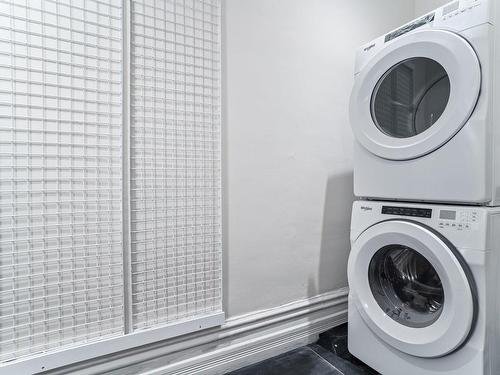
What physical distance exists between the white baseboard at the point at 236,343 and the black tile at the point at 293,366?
0.03 meters

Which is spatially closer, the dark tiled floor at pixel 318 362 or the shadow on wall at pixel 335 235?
the dark tiled floor at pixel 318 362

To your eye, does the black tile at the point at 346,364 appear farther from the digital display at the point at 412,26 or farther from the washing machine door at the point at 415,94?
the digital display at the point at 412,26

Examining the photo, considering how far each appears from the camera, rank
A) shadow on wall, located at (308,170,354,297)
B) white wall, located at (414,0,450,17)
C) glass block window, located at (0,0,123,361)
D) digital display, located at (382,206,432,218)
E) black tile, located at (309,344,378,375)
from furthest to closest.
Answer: white wall, located at (414,0,450,17)
shadow on wall, located at (308,170,354,297)
black tile, located at (309,344,378,375)
digital display, located at (382,206,432,218)
glass block window, located at (0,0,123,361)

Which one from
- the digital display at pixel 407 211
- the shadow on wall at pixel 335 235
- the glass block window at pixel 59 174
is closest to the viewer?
the glass block window at pixel 59 174

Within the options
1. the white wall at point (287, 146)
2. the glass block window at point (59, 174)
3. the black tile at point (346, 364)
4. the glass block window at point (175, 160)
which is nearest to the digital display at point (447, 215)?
the white wall at point (287, 146)

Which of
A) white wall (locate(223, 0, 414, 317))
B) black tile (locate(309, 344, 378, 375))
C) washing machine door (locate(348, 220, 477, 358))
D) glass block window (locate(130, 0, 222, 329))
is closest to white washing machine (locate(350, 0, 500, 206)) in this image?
washing machine door (locate(348, 220, 477, 358))

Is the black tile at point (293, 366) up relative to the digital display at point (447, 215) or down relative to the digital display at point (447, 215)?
down

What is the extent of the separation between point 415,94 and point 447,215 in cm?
53

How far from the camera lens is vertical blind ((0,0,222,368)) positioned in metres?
0.98

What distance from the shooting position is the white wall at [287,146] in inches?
55.0

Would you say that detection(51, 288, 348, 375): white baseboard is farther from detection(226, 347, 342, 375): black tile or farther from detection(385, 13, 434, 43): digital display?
detection(385, 13, 434, 43): digital display

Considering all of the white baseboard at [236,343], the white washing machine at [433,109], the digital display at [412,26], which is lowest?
the white baseboard at [236,343]

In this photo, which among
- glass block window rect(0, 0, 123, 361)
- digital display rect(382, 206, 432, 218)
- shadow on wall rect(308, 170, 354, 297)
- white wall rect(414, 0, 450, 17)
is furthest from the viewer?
white wall rect(414, 0, 450, 17)

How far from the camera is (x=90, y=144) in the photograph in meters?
1.09
